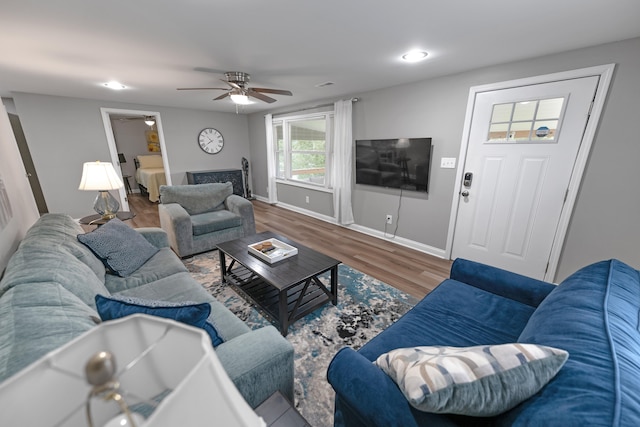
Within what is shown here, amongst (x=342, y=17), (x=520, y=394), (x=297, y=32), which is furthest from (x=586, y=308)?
(x=297, y=32)

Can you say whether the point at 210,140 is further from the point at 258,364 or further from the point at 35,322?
the point at 258,364

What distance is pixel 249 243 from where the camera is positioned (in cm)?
249

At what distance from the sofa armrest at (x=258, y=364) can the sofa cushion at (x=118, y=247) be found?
1406 mm

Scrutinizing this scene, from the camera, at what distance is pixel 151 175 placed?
5812 mm

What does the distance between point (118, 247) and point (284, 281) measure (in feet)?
4.40

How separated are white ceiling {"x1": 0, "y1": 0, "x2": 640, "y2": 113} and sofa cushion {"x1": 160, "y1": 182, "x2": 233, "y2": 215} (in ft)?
4.44

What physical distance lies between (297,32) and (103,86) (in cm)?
309

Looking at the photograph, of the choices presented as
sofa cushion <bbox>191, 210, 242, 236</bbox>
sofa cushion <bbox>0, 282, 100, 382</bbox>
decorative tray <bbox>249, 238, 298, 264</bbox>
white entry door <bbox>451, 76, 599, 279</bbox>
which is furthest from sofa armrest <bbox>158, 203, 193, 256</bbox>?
white entry door <bbox>451, 76, 599, 279</bbox>

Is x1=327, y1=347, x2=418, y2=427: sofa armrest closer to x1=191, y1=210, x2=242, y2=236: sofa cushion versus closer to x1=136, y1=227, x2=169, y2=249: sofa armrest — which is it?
x1=136, y1=227, x2=169, y2=249: sofa armrest

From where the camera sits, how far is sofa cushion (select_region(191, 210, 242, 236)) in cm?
312

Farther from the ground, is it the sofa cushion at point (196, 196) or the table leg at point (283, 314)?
the sofa cushion at point (196, 196)

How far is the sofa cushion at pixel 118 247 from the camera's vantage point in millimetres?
1864

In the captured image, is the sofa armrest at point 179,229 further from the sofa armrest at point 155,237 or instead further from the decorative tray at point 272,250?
the decorative tray at point 272,250

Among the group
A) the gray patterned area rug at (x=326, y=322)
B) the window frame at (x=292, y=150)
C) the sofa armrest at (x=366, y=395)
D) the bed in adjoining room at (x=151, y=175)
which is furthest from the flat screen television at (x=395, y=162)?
the bed in adjoining room at (x=151, y=175)
